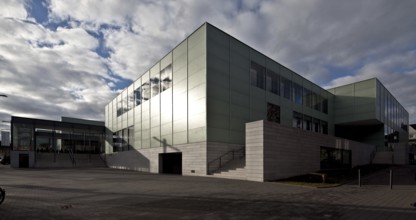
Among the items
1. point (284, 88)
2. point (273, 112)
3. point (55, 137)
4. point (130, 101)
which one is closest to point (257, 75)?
point (273, 112)

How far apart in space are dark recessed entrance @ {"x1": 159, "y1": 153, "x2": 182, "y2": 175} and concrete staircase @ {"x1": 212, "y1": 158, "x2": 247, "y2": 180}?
9.21 metres

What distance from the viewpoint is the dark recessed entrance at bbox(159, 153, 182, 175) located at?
32.4 metres

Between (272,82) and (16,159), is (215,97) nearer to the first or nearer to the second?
(272,82)

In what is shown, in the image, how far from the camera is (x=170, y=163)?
33438 mm

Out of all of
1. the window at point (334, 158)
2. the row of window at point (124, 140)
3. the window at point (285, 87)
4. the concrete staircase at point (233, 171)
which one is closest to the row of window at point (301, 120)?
the window at point (285, 87)

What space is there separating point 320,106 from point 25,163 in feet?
164

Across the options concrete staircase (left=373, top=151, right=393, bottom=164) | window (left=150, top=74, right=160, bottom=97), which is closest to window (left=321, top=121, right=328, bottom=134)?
concrete staircase (left=373, top=151, right=393, bottom=164)

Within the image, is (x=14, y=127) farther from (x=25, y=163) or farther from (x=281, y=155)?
(x=281, y=155)

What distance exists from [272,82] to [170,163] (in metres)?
15.6

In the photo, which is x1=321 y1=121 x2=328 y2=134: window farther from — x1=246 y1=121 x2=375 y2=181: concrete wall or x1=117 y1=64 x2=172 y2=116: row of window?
x1=117 y1=64 x2=172 y2=116: row of window

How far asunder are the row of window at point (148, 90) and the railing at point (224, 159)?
34.5 ft

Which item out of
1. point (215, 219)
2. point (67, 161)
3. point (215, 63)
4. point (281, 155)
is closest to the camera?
Answer: point (215, 219)

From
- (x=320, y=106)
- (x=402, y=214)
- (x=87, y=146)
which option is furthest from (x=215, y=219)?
(x=87, y=146)

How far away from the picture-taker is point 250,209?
9.21 metres
